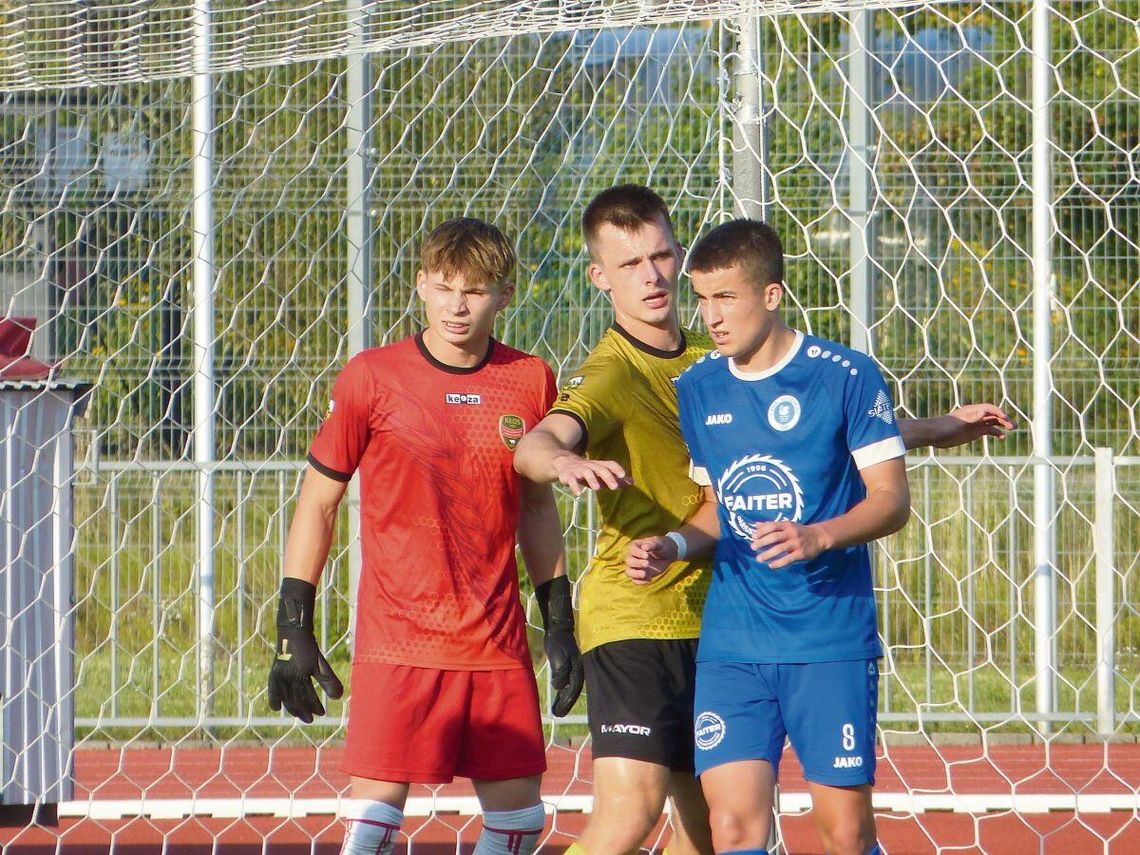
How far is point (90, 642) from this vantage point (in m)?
7.43

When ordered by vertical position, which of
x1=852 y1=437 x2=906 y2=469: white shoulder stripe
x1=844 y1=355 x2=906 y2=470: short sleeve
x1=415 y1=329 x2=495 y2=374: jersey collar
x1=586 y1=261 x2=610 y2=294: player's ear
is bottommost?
x1=852 y1=437 x2=906 y2=469: white shoulder stripe

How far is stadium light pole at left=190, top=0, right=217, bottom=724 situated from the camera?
6652 millimetres

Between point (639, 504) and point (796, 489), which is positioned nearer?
point (796, 489)

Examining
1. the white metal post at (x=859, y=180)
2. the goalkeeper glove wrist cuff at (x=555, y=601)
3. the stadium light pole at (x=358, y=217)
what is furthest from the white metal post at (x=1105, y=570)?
the goalkeeper glove wrist cuff at (x=555, y=601)

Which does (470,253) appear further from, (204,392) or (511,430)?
(204,392)

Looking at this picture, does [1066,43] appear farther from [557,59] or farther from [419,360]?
[419,360]

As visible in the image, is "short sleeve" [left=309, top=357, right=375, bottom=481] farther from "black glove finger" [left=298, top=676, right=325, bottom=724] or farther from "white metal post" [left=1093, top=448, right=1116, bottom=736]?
"white metal post" [left=1093, top=448, right=1116, bottom=736]

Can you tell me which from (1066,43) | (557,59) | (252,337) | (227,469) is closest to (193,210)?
(252,337)

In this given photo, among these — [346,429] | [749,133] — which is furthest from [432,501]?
[749,133]

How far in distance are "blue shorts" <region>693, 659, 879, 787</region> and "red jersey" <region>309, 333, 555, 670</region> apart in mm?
574

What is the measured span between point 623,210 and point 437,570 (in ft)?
3.13

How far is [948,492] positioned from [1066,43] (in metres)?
2.29

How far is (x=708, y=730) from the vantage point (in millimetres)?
3316

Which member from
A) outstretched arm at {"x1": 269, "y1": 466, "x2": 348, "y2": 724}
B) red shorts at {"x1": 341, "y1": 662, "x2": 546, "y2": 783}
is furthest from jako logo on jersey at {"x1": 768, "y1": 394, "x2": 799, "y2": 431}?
outstretched arm at {"x1": 269, "y1": 466, "x2": 348, "y2": 724}
